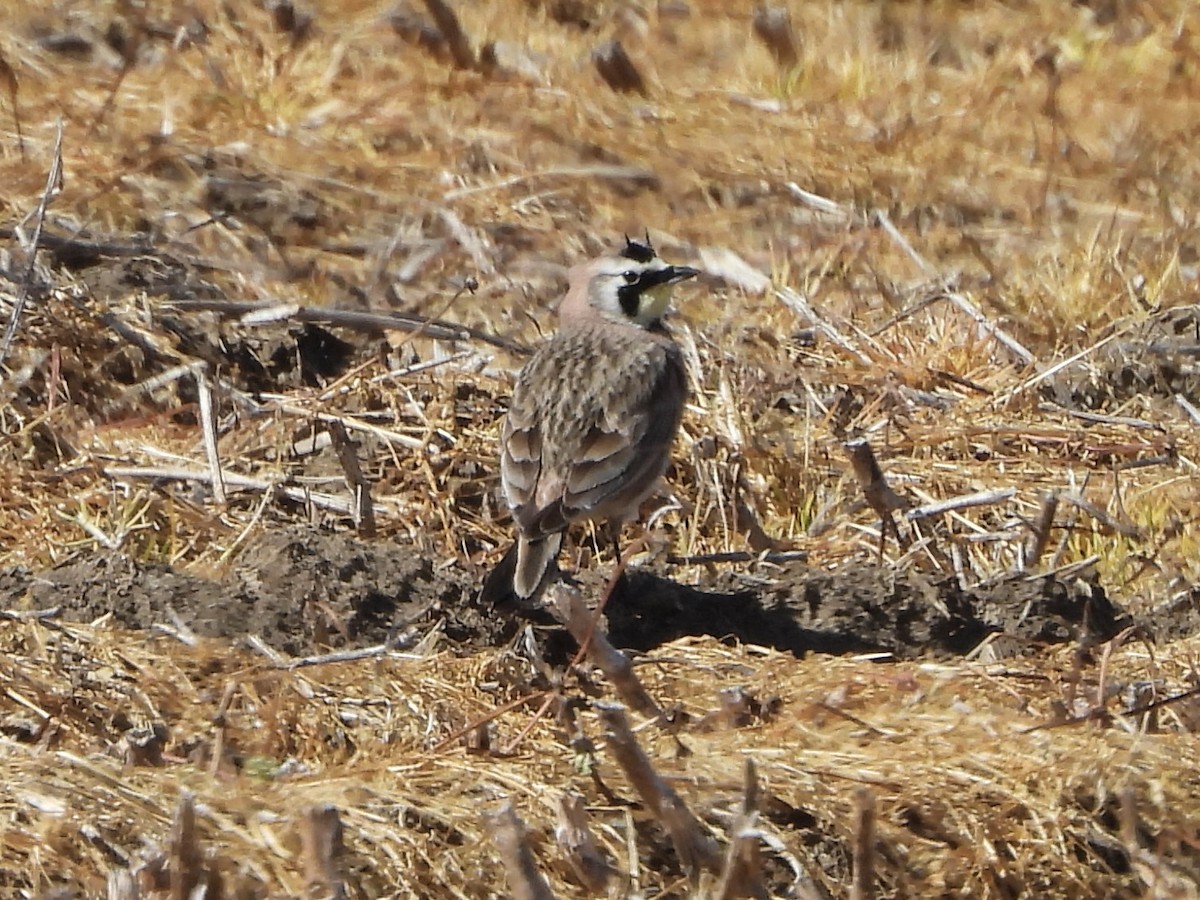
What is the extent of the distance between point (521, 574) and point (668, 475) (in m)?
1.49

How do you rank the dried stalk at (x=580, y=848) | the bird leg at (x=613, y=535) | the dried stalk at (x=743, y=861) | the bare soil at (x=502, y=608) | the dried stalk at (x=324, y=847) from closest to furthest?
the dried stalk at (x=324, y=847) < the dried stalk at (x=743, y=861) < the dried stalk at (x=580, y=848) < the bare soil at (x=502, y=608) < the bird leg at (x=613, y=535)

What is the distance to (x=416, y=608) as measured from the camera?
5.93m

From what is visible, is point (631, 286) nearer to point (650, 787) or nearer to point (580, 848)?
point (580, 848)

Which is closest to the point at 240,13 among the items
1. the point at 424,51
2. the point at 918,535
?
A: the point at 424,51

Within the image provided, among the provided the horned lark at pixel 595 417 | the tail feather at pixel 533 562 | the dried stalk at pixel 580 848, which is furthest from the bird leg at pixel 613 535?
the dried stalk at pixel 580 848

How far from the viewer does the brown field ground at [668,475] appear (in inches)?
184

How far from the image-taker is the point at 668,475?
23.9ft

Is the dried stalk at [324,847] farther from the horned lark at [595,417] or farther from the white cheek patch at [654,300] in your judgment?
the white cheek patch at [654,300]

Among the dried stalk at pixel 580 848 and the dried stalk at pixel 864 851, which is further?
the dried stalk at pixel 580 848

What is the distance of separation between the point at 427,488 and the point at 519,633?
1220 mm

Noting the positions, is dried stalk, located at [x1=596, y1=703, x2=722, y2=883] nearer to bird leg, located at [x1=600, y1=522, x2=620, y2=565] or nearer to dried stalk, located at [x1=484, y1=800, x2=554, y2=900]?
dried stalk, located at [x1=484, y1=800, x2=554, y2=900]

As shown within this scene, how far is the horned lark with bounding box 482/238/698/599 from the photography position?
242 inches

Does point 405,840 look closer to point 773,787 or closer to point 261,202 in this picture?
point 773,787

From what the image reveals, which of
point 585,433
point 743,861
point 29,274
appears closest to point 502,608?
point 585,433
